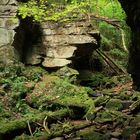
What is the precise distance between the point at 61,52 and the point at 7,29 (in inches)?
113

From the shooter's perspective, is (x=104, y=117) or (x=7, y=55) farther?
(x=7, y=55)

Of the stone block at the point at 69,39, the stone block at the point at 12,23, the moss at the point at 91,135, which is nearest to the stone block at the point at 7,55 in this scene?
the stone block at the point at 12,23

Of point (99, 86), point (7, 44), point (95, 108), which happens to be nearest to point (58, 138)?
point (95, 108)

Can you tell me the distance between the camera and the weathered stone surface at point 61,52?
16.3 m

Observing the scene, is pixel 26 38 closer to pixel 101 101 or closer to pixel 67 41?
pixel 67 41

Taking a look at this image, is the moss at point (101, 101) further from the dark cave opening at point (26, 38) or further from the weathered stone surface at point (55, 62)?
the dark cave opening at point (26, 38)

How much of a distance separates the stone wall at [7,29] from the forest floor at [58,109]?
83cm

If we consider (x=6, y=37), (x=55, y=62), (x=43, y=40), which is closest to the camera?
(x=6, y=37)

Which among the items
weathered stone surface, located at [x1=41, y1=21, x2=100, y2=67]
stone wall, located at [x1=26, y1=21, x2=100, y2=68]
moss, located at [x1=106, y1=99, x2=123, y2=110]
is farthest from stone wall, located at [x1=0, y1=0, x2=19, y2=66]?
moss, located at [x1=106, y1=99, x2=123, y2=110]

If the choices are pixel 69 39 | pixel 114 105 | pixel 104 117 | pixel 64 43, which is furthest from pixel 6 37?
pixel 104 117

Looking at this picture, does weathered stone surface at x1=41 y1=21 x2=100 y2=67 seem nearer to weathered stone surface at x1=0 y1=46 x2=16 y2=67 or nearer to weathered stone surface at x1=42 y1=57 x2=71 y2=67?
weathered stone surface at x1=42 y1=57 x2=71 y2=67

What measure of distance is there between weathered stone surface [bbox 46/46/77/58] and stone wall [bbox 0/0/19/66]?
2.05m

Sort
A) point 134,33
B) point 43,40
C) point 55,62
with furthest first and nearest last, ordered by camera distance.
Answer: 1. point 43,40
2. point 55,62
3. point 134,33

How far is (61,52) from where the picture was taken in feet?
54.0
